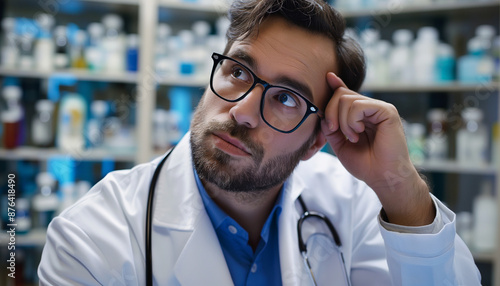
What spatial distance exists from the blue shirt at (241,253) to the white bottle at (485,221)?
1.38m

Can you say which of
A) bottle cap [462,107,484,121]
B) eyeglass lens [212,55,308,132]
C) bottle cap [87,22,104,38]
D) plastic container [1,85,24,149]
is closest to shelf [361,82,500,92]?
bottle cap [462,107,484,121]

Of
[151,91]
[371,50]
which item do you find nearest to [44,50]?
[151,91]

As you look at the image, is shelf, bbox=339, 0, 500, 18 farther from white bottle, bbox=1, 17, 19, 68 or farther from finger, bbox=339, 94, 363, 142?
white bottle, bbox=1, 17, 19, 68

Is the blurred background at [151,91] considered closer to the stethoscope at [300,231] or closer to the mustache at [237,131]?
the stethoscope at [300,231]

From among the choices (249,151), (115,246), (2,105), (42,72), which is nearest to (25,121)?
(2,105)

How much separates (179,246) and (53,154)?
A: 1.30m

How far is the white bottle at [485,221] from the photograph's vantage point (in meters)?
1.83

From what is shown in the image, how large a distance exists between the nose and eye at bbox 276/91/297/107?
58 millimetres

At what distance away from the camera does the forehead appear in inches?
34.4


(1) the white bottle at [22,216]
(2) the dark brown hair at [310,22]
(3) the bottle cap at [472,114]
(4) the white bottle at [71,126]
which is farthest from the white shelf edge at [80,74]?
(3) the bottle cap at [472,114]

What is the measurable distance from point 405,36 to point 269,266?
1.55m

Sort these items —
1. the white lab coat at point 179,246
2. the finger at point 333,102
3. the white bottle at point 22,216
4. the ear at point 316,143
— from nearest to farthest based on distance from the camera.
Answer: the white lab coat at point 179,246
the finger at point 333,102
the ear at point 316,143
the white bottle at point 22,216

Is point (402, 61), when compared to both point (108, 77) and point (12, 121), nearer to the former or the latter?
point (108, 77)

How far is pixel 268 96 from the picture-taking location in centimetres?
88
